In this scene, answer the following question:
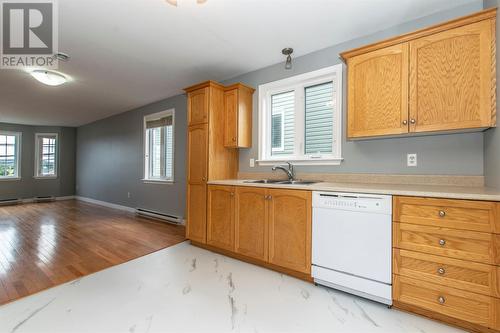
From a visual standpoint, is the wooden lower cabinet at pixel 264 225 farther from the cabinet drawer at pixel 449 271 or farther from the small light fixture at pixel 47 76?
the small light fixture at pixel 47 76

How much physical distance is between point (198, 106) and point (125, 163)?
3575mm

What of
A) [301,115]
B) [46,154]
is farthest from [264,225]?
[46,154]

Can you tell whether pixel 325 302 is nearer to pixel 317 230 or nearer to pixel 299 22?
pixel 317 230

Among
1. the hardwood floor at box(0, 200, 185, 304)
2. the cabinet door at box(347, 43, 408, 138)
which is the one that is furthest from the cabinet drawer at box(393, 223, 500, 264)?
the hardwood floor at box(0, 200, 185, 304)

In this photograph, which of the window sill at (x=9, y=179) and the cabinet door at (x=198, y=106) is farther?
the window sill at (x=9, y=179)

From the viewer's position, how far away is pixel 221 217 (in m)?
2.74

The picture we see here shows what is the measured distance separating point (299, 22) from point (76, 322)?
299cm

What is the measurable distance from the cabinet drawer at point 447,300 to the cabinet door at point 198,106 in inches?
102

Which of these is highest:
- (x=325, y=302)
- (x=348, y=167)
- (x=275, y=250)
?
(x=348, y=167)

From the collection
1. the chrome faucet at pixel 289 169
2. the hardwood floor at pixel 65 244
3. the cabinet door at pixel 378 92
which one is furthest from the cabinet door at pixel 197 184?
the cabinet door at pixel 378 92

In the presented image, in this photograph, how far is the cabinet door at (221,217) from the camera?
2637 mm

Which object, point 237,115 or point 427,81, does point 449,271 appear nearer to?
point 427,81

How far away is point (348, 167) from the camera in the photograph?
2467 mm

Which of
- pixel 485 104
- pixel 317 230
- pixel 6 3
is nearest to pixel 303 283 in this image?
pixel 317 230
